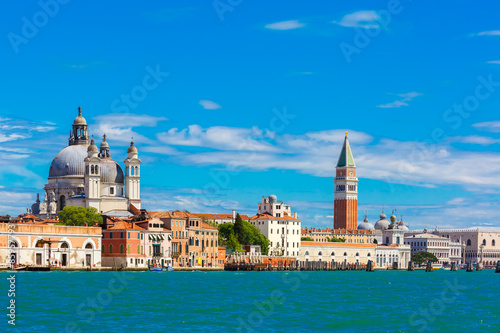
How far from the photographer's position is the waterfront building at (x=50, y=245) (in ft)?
246

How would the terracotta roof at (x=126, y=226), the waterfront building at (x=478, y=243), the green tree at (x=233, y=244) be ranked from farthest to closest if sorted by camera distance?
the waterfront building at (x=478, y=243)
the green tree at (x=233, y=244)
the terracotta roof at (x=126, y=226)

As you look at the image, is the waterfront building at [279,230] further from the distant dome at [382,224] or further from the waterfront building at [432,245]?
the distant dome at [382,224]

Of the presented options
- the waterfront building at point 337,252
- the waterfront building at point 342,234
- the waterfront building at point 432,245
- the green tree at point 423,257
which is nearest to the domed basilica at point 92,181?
the waterfront building at point 337,252

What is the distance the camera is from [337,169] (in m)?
165

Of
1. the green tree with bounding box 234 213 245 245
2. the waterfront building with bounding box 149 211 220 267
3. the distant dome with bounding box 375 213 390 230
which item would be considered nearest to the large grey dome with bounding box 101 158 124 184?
the waterfront building with bounding box 149 211 220 267

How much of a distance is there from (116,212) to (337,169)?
7563cm

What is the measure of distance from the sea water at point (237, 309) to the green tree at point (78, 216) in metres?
33.9

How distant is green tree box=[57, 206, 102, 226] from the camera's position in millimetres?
87938

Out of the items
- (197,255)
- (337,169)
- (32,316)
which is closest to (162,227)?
(197,255)

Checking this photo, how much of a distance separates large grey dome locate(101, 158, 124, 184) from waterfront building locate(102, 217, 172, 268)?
13.2m

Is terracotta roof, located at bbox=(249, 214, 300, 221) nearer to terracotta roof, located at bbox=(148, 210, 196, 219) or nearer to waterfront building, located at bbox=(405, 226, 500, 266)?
terracotta roof, located at bbox=(148, 210, 196, 219)

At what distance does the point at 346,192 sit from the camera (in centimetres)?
16212

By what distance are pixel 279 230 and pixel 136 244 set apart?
1379 inches

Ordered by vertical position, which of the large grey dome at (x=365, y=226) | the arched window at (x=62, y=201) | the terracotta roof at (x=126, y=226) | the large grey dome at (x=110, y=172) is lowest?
the large grey dome at (x=365, y=226)
